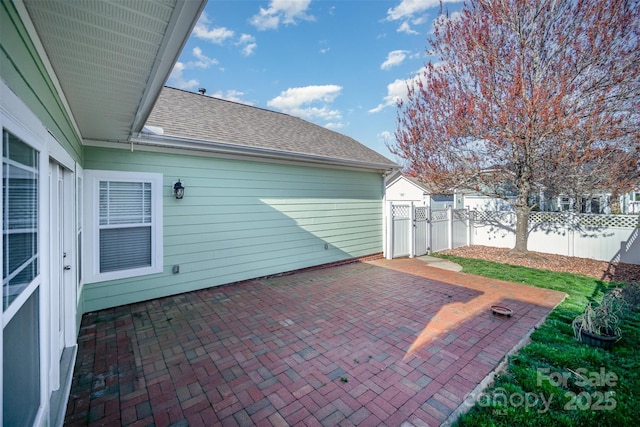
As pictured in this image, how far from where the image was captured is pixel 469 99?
8133mm

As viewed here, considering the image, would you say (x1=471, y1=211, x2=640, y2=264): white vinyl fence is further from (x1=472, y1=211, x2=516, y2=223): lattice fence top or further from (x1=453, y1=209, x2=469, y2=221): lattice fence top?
(x1=453, y1=209, x2=469, y2=221): lattice fence top

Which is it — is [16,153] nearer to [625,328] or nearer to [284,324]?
[284,324]

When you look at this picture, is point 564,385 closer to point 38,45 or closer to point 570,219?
point 38,45

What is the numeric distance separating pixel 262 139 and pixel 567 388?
6.41 m

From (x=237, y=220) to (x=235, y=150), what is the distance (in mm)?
1456

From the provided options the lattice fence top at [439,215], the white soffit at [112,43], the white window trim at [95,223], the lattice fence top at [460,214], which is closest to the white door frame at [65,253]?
the white soffit at [112,43]

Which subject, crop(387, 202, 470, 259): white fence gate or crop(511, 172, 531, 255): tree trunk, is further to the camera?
crop(387, 202, 470, 259): white fence gate

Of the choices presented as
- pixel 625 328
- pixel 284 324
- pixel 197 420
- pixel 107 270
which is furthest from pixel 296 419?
pixel 625 328

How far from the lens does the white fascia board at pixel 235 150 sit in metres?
4.94

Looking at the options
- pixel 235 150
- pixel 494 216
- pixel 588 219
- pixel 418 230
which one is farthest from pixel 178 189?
pixel 588 219

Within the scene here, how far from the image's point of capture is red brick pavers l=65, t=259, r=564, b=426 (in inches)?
104

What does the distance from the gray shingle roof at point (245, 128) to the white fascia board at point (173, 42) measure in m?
2.59

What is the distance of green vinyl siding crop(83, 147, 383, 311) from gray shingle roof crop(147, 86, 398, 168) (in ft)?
1.47

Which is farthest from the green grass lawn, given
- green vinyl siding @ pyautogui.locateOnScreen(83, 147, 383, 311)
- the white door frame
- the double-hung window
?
green vinyl siding @ pyautogui.locateOnScreen(83, 147, 383, 311)
